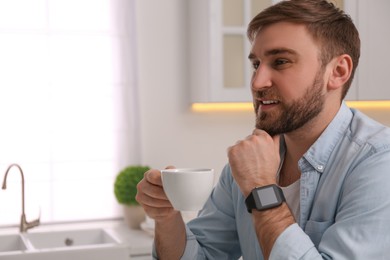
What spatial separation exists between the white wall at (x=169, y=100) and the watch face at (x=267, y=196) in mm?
1825

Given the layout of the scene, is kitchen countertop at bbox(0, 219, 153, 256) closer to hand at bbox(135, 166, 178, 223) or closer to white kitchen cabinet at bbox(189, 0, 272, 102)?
white kitchen cabinet at bbox(189, 0, 272, 102)

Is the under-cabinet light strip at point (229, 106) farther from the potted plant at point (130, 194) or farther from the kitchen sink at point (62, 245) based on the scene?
the kitchen sink at point (62, 245)

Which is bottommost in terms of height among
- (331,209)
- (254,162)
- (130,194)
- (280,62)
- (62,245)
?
(62,245)

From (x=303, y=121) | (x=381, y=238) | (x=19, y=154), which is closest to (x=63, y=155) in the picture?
(x=19, y=154)

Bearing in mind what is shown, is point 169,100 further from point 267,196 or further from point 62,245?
point 267,196

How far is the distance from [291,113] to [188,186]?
0.43m

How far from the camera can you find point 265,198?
1.44 m

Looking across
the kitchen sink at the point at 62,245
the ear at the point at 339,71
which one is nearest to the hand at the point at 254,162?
the ear at the point at 339,71

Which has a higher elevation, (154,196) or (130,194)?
(154,196)

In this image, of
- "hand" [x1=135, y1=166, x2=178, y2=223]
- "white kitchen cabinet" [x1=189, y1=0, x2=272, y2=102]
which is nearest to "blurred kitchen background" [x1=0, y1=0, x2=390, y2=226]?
"white kitchen cabinet" [x1=189, y1=0, x2=272, y2=102]

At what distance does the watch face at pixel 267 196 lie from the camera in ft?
4.72

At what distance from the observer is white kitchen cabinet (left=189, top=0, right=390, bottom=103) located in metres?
3.06

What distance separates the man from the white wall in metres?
1.40

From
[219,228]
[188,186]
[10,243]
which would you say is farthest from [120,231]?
[188,186]
